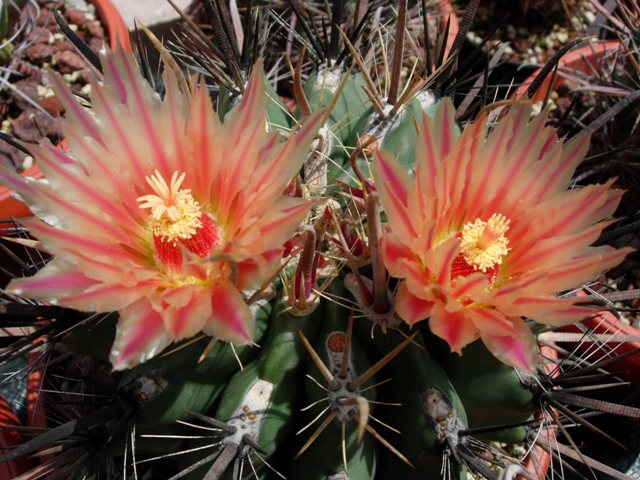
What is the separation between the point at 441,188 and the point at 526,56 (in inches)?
70.0

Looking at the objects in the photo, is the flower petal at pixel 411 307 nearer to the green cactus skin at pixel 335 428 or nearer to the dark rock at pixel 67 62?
the green cactus skin at pixel 335 428

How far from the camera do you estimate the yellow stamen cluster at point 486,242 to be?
0.91m

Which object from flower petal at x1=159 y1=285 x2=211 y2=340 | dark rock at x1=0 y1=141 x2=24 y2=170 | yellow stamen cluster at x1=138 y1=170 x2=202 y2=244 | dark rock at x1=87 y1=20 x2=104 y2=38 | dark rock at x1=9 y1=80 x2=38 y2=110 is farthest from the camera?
dark rock at x1=87 y1=20 x2=104 y2=38

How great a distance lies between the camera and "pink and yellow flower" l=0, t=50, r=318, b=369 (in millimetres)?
745

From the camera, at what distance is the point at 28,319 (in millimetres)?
1013

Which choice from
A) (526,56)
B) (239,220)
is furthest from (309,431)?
(526,56)

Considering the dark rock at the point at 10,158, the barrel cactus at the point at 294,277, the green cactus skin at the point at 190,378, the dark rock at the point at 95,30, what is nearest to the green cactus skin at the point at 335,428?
the barrel cactus at the point at 294,277

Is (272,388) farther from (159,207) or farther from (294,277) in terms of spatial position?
(159,207)

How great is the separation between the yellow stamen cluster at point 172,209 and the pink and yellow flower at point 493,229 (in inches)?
12.3

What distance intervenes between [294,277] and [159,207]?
221 millimetres

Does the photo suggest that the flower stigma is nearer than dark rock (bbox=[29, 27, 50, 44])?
Yes

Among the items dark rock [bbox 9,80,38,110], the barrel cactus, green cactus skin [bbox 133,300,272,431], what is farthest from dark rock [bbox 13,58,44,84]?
green cactus skin [bbox 133,300,272,431]

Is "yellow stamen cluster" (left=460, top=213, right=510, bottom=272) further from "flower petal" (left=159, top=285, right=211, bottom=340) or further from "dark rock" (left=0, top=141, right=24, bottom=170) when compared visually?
"dark rock" (left=0, top=141, right=24, bottom=170)

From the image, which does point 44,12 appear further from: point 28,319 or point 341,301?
point 341,301
